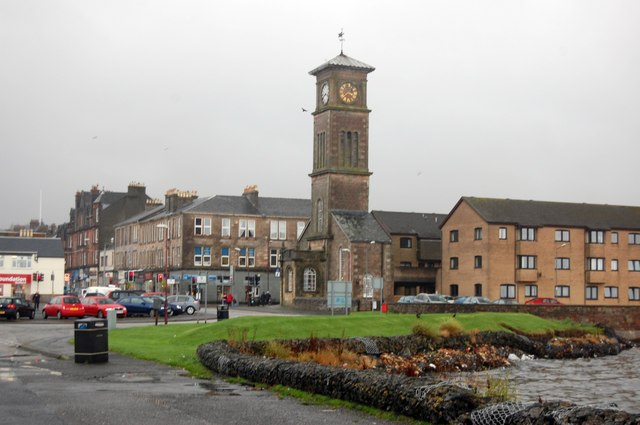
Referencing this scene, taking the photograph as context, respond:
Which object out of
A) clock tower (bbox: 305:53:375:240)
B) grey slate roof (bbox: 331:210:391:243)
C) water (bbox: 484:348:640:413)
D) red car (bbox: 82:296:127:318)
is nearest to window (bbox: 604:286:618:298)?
grey slate roof (bbox: 331:210:391:243)

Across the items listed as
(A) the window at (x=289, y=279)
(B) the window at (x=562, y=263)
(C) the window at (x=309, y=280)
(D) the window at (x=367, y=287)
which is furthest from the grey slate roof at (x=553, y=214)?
(A) the window at (x=289, y=279)

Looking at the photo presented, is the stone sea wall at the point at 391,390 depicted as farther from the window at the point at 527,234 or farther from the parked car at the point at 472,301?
the window at the point at 527,234

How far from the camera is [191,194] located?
11500cm

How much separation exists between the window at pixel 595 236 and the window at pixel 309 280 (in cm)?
2649

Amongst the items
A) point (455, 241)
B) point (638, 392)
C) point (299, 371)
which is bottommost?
point (638, 392)

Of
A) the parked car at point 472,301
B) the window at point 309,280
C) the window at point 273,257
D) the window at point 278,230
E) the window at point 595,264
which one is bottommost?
the parked car at point 472,301

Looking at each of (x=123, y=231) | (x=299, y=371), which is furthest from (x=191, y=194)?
(x=299, y=371)

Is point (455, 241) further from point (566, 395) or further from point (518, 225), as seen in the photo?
point (566, 395)

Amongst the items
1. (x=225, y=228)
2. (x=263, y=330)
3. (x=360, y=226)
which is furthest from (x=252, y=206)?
(x=263, y=330)

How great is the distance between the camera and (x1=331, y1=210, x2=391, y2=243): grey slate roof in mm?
89125

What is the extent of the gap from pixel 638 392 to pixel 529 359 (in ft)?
43.2

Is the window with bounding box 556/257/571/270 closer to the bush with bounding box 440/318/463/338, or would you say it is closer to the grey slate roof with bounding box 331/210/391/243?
the grey slate roof with bounding box 331/210/391/243

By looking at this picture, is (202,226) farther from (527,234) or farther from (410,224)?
(527,234)

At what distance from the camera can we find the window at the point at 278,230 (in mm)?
112062
